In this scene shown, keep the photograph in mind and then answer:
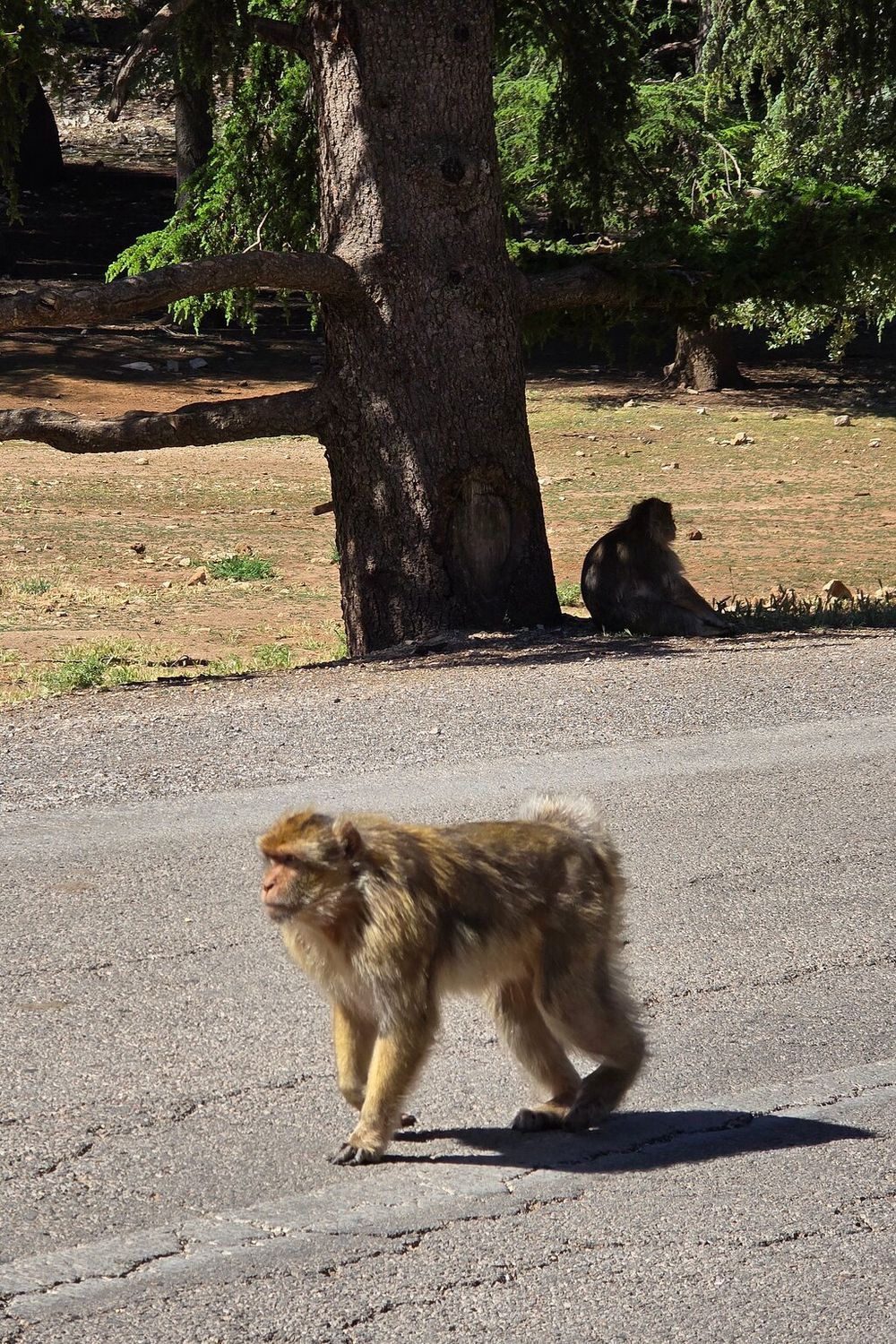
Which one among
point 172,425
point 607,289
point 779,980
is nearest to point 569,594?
point 607,289

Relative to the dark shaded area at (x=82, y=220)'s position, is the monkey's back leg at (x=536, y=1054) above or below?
below

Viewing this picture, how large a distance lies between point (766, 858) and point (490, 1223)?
321 centimetres

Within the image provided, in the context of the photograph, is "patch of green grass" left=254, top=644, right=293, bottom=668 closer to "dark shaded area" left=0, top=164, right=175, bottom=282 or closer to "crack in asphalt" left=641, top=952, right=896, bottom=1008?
"crack in asphalt" left=641, top=952, right=896, bottom=1008

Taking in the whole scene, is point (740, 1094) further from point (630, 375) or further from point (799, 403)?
point (630, 375)

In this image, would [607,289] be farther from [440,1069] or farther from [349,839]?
[349,839]

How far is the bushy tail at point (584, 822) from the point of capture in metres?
4.59

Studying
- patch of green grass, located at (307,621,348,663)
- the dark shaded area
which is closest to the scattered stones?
patch of green grass, located at (307,621,348,663)

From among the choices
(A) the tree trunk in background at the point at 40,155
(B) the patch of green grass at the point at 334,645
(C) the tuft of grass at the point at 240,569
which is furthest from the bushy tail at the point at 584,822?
(A) the tree trunk in background at the point at 40,155

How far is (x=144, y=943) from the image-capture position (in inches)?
232

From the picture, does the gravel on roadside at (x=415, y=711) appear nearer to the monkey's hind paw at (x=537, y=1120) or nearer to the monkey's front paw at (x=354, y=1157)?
the monkey's hind paw at (x=537, y=1120)

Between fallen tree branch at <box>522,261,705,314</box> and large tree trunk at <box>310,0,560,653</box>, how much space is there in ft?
2.40

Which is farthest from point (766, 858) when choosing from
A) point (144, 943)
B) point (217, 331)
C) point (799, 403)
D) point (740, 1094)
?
point (217, 331)

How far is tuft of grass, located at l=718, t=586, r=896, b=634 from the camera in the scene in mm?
12227

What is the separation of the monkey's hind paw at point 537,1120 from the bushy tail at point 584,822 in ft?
2.02
